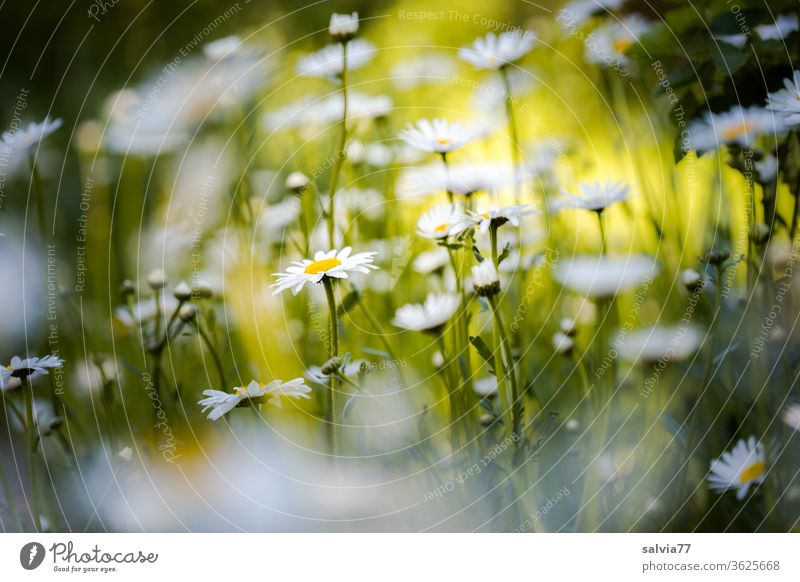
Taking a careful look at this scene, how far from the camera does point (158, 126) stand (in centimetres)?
54

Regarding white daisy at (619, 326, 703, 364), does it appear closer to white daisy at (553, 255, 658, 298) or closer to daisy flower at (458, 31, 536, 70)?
white daisy at (553, 255, 658, 298)

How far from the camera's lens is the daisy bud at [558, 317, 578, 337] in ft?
1.69

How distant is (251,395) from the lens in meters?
0.49

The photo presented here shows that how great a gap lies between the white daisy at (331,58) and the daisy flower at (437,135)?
74 mm

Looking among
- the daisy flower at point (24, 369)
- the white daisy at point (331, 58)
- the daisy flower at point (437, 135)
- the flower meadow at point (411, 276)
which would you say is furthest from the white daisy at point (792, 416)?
the daisy flower at point (24, 369)

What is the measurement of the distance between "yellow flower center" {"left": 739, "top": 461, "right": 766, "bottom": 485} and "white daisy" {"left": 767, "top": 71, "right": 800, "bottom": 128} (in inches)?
10.5

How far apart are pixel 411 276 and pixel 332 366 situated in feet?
0.35

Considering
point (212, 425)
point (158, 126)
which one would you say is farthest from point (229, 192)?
point (212, 425)

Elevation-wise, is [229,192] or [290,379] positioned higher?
[229,192]

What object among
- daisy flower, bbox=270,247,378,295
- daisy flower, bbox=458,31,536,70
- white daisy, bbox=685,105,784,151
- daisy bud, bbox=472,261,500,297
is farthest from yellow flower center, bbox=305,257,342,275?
white daisy, bbox=685,105,784,151

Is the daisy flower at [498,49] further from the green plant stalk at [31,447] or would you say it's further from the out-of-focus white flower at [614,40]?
the green plant stalk at [31,447]

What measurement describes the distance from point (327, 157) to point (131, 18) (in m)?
0.19
